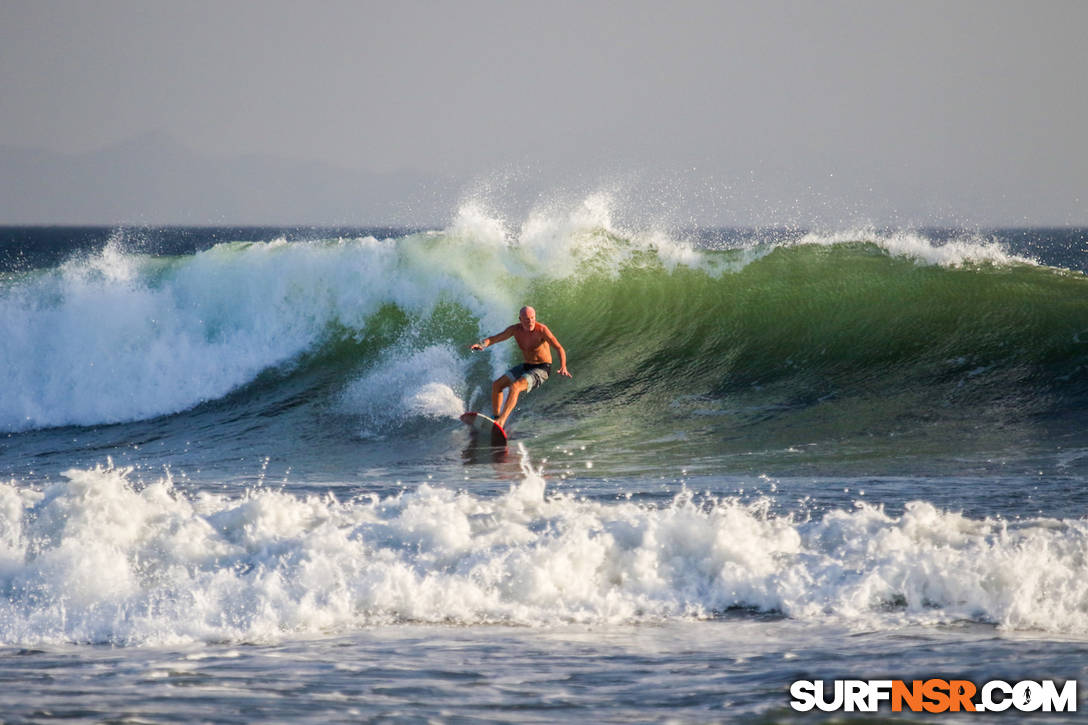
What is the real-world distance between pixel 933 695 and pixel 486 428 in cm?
685

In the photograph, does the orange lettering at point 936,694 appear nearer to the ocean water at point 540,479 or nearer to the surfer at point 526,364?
the ocean water at point 540,479

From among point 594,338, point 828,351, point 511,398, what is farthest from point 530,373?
→ point 828,351

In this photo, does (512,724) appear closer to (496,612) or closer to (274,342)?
(496,612)

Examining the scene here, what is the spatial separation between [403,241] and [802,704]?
12651 millimetres

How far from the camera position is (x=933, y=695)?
393 cm

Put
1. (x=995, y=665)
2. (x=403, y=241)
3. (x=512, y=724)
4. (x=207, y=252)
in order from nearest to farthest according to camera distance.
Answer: (x=512, y=724) → (x=995, y=665) → (x=403, y=241) → (x=207, y=252)

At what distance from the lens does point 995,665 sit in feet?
14.1

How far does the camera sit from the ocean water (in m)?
4.50

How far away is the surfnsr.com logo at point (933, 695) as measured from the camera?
3.82 m

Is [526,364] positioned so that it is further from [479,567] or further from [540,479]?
[479,567]

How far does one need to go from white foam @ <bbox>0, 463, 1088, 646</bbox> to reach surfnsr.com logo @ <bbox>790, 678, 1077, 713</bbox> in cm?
91

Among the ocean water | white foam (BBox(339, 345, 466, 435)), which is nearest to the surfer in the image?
the ocean water

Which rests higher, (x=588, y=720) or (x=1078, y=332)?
(x=1078, y=332)

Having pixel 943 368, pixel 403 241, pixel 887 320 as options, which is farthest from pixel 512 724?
pixel 403 241
